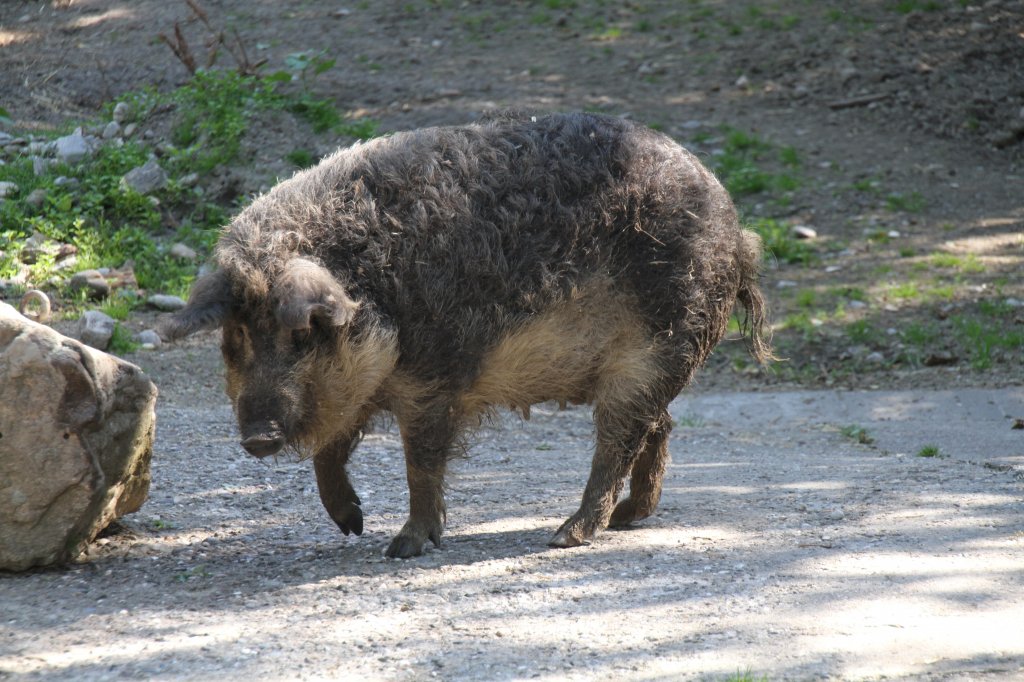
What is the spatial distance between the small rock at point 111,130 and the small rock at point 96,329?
3956 mm

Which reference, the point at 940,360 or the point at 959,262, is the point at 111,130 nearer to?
the point at 940,360

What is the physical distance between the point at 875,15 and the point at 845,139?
116 inches

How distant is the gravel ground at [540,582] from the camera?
12.4 ft

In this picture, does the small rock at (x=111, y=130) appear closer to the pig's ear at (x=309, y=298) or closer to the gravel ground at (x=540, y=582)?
the gravel ground at (x=540, y=582)

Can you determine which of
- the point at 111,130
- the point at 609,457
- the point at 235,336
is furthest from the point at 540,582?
the point at 111,130

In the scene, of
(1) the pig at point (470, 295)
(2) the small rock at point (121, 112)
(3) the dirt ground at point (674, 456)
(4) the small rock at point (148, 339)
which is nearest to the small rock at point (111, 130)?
(2) the small rock at point (121, 112)

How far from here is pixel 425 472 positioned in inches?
198

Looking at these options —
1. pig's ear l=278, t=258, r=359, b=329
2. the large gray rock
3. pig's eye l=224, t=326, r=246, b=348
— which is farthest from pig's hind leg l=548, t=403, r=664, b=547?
the large gray rock

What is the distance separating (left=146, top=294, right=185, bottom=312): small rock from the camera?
9.27 m

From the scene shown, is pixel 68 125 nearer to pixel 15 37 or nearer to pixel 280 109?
pixel 280 109

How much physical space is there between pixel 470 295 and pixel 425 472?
2.71 feet

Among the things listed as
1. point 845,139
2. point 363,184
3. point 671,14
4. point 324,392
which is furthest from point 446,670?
point 671,14

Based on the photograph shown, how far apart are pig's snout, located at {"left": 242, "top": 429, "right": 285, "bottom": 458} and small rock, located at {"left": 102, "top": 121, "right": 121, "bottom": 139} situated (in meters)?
8.39

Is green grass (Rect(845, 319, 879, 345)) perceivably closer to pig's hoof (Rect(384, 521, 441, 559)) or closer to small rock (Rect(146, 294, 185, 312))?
small rock (Rect(146, 294, 185, 312))
